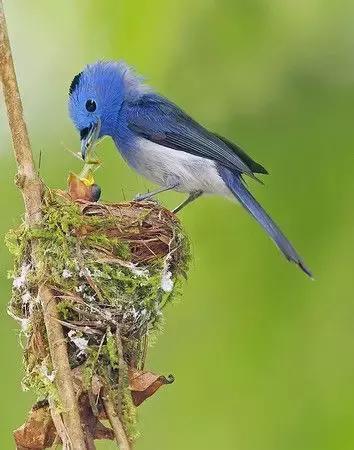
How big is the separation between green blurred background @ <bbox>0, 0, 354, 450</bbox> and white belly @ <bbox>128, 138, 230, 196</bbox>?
11 cm

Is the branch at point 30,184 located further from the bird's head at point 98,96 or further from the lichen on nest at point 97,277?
the bird's head at point 98,96

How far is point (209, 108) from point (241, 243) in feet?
2.16

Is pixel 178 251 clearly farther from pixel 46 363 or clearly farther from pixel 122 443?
pixel 122 443

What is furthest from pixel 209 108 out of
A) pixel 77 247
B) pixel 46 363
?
pixel 46 363

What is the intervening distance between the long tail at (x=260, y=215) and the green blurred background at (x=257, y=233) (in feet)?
0.27

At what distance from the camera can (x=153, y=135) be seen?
16.0ft

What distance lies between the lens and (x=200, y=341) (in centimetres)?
477

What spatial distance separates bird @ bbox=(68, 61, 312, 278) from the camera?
4703mm

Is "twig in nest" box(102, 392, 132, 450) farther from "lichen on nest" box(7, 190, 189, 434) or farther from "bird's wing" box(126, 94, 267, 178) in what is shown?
"bird's wing" box(126, 94, 267, 178)

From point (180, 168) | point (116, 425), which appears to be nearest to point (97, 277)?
point (116, 425)

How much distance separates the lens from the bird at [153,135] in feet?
15.4

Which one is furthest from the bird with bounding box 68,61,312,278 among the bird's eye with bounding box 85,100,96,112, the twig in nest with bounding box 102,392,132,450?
the twig in nest with bounding box 102,392,132,450

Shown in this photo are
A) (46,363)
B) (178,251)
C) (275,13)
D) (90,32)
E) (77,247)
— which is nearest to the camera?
(46,363)

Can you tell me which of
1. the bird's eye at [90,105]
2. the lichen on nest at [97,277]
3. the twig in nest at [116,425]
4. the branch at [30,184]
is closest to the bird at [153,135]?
the bird's eye at [90,105]
